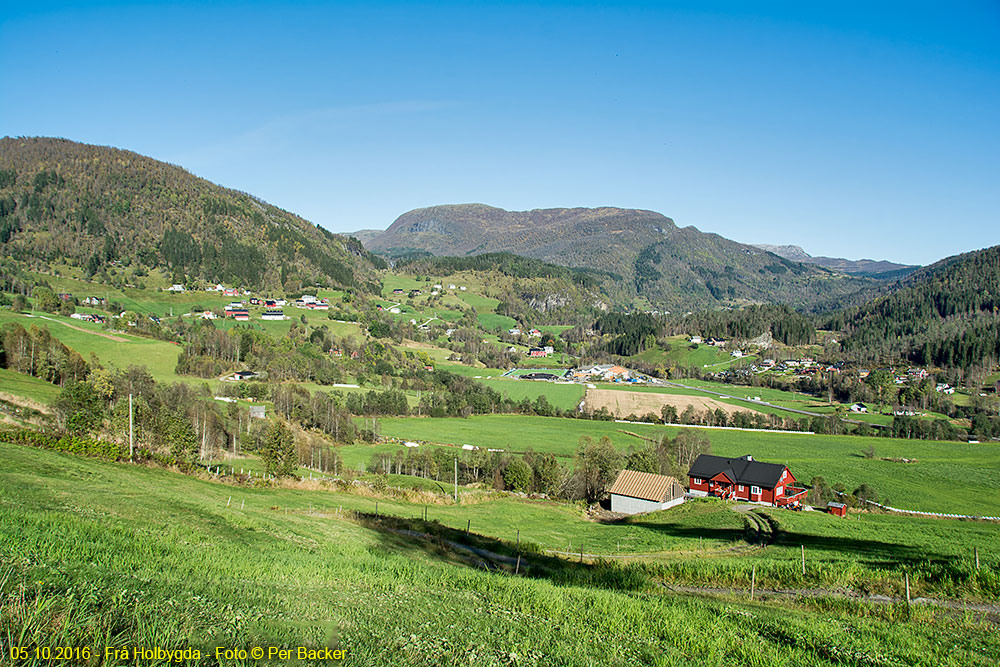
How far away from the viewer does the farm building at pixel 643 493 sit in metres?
53.7

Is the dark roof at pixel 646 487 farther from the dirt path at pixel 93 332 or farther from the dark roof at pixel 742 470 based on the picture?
the dirt path at pixel 93 332

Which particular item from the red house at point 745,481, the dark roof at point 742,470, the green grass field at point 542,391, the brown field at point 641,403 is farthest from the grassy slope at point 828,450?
the green grass field at point 542,391

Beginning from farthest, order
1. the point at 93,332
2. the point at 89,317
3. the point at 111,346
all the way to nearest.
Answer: the point at 89,317
the point at 93,332
the point at 111,346

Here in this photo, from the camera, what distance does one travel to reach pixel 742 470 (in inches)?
2490

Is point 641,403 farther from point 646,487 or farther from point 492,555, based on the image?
point 492,555

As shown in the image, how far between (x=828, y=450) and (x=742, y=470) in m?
33.6

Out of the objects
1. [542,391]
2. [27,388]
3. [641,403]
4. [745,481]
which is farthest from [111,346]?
[745,481]

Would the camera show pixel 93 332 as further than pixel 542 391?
No

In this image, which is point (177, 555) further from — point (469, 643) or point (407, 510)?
point (407, 510)

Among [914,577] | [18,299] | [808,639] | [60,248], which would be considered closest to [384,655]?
[808,639]

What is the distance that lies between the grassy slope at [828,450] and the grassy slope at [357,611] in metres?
60.3

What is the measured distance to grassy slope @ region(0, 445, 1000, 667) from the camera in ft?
21.6

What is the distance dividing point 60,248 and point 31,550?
23758 cm

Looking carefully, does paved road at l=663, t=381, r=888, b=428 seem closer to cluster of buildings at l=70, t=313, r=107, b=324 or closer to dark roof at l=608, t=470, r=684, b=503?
dark roof at l=608, t=470, r=684, b=503
